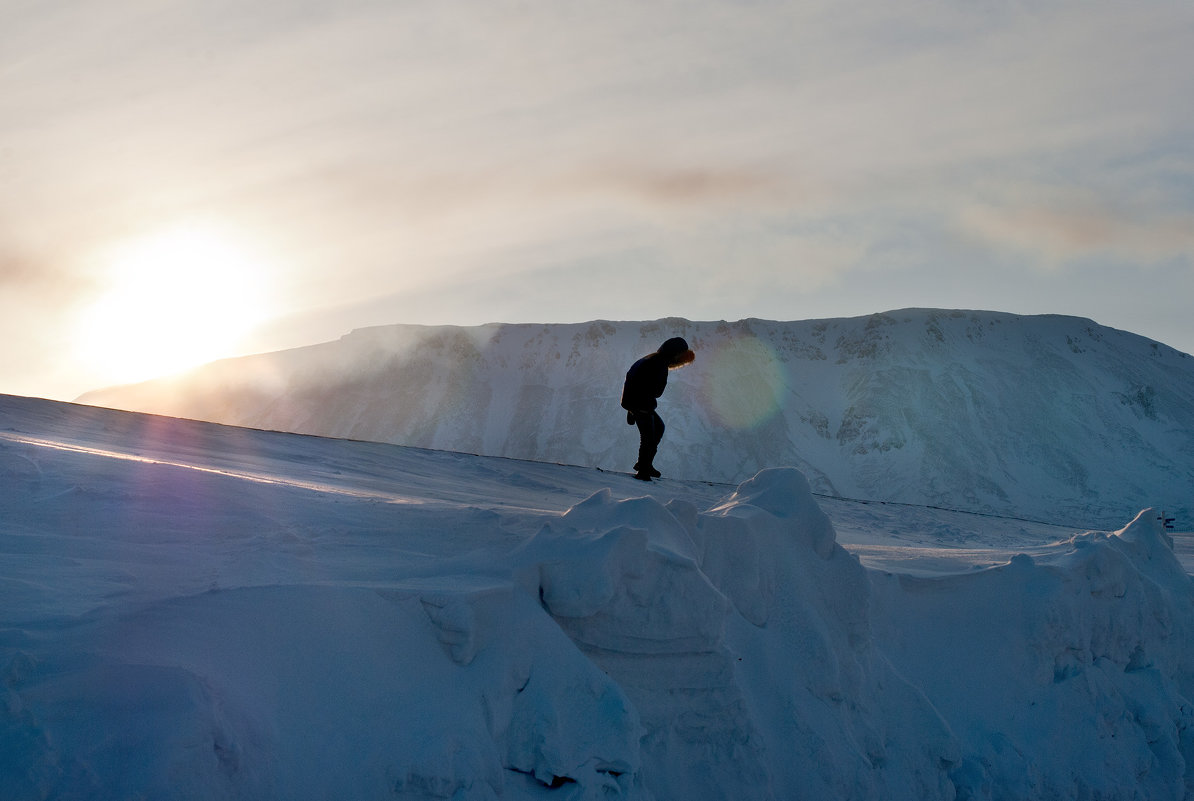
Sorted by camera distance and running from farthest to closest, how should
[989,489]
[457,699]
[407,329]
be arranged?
1. [407,329]
2. [989,489]
3. [457,699]

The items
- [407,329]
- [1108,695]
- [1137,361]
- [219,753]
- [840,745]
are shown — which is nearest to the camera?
[219,753]

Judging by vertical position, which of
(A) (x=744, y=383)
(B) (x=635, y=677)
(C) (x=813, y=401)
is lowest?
(B) (x=635, y=677)

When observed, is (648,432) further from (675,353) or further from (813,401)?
(813,401)

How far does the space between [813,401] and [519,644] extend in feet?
122

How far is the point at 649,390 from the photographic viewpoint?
820 centimetres

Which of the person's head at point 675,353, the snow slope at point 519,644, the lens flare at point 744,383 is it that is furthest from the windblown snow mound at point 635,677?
the lens flare at point 744,383

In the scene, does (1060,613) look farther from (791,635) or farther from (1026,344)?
(1026,344)

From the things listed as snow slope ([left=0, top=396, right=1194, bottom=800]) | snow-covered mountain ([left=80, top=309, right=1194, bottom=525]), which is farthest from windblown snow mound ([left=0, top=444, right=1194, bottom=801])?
snow-covered mountain ([left=80, top=309, right=1194, bottom=525])

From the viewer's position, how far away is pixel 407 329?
148ft

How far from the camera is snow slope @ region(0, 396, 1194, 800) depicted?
263 centimetres

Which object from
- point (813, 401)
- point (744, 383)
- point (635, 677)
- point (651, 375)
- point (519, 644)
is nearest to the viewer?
point (519, 644)

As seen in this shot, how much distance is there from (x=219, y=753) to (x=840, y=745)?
2780 mm

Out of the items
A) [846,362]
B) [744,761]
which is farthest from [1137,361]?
[744,761]

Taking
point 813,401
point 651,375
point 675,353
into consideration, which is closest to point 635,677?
point 651,375
